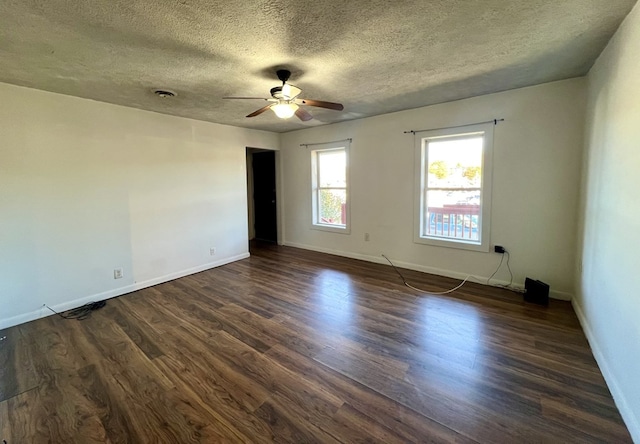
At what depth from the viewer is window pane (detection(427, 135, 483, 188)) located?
368 centimetres

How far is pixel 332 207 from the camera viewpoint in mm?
5336

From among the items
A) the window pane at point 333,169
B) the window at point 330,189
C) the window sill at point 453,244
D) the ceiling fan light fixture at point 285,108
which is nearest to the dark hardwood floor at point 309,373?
the window sill at point 453,244

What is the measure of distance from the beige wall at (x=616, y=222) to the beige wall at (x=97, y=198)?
4.59 meters

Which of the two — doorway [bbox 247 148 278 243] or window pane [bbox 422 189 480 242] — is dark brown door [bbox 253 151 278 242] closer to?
doorway [bbox 247 148 278 243]

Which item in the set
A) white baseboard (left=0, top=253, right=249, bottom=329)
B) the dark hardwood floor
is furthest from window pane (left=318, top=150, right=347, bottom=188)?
the dark hardwood floor

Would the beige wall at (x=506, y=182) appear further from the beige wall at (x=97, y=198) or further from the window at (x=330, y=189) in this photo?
the beige wall at (x=97, y=198)

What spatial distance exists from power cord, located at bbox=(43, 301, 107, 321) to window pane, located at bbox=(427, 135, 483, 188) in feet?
14.7

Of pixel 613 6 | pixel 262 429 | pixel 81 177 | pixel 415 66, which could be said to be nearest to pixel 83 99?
pixel 81 177

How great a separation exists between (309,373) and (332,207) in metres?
Result: 3.61

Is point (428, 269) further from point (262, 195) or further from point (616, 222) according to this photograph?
point (262, 195)

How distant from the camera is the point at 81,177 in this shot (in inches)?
125

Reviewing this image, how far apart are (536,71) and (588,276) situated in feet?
6.49

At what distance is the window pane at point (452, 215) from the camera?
148 inches

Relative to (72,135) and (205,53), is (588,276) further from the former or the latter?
(72,135)
